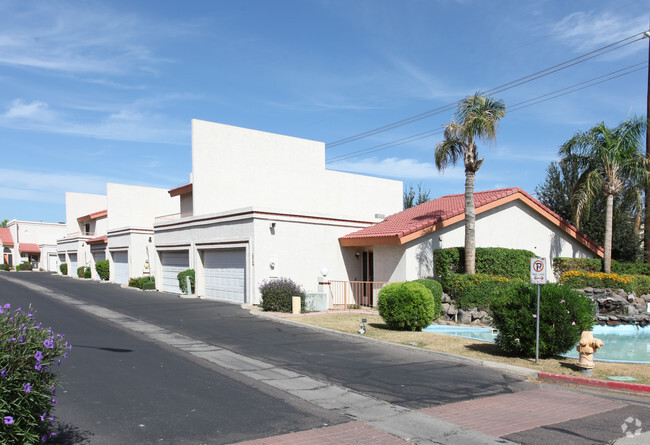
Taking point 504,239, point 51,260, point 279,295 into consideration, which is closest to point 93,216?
point 51,260

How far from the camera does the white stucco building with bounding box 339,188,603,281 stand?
2066cm

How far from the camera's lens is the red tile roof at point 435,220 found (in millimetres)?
20552

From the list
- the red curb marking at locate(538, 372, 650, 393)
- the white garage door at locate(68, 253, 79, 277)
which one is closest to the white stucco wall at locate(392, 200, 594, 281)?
the red curb marking at locate(538, 372, 650, 393)

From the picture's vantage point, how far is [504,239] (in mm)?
23797

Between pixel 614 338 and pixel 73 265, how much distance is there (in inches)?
1942

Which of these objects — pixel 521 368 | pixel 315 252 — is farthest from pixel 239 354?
pixel 315 252

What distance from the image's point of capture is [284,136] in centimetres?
2891

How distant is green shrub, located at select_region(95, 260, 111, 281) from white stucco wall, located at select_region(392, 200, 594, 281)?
27.9m

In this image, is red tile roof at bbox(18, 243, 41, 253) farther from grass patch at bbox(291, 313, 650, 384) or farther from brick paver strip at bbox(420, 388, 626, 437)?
brick paver strip at bbox(420, 388, 626, 437)

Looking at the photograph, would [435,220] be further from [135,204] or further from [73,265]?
[73,265]

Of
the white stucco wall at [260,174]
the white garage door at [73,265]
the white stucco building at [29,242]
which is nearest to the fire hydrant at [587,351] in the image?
the white stucco wall at [260,174]

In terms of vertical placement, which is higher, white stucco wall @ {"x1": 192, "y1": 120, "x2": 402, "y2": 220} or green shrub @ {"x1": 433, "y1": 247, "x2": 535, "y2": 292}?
white stucco wall @ {"x1": 192, "y1": 120, "x2": 402, "y2": 220}

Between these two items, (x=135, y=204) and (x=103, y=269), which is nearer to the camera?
(x=103, y=269)

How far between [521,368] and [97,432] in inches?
305
